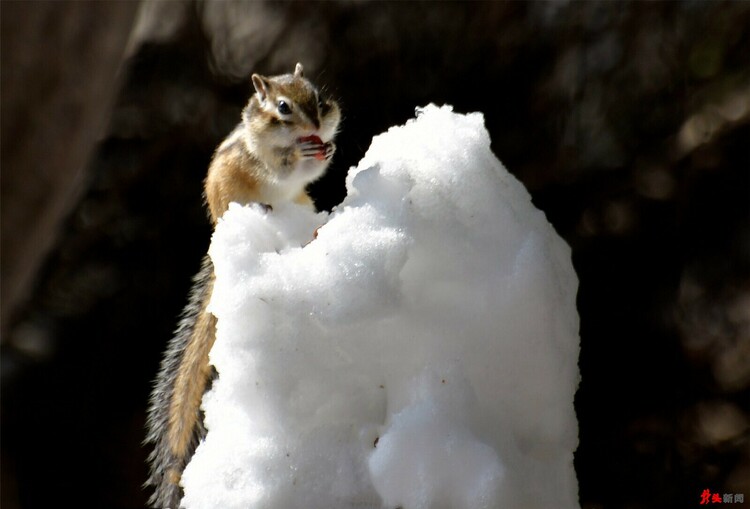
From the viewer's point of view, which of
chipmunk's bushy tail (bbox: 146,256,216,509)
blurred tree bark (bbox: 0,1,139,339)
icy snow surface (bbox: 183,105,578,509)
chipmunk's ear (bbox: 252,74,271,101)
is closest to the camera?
icy snow surface (bbox: 183,105,578,509)

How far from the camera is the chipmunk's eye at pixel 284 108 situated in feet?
2.89

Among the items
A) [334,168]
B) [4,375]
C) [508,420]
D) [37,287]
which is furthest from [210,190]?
[4,375]

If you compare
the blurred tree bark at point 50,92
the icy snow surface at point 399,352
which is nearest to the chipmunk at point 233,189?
the icy snow surface at point 399,352

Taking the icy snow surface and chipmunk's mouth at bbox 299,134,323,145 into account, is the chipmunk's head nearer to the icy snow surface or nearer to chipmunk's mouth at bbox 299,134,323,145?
chipmunk's mouth at bbox 299,134,323,145

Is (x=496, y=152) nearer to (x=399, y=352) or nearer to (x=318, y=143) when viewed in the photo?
(x=318, y=143)

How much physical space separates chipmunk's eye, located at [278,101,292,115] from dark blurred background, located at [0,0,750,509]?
42 cm

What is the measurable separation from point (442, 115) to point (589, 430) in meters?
0.88

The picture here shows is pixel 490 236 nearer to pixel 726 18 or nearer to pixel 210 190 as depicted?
pixel 210 190

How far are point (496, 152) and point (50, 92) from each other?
27.5 inches

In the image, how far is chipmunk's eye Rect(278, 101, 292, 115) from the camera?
0.88m

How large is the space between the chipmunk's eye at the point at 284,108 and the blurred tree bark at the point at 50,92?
43 centimetres

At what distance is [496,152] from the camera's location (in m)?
1.37

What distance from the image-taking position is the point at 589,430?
1387mm

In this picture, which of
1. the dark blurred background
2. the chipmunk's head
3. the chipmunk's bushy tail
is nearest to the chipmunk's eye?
the chipmunk's head
